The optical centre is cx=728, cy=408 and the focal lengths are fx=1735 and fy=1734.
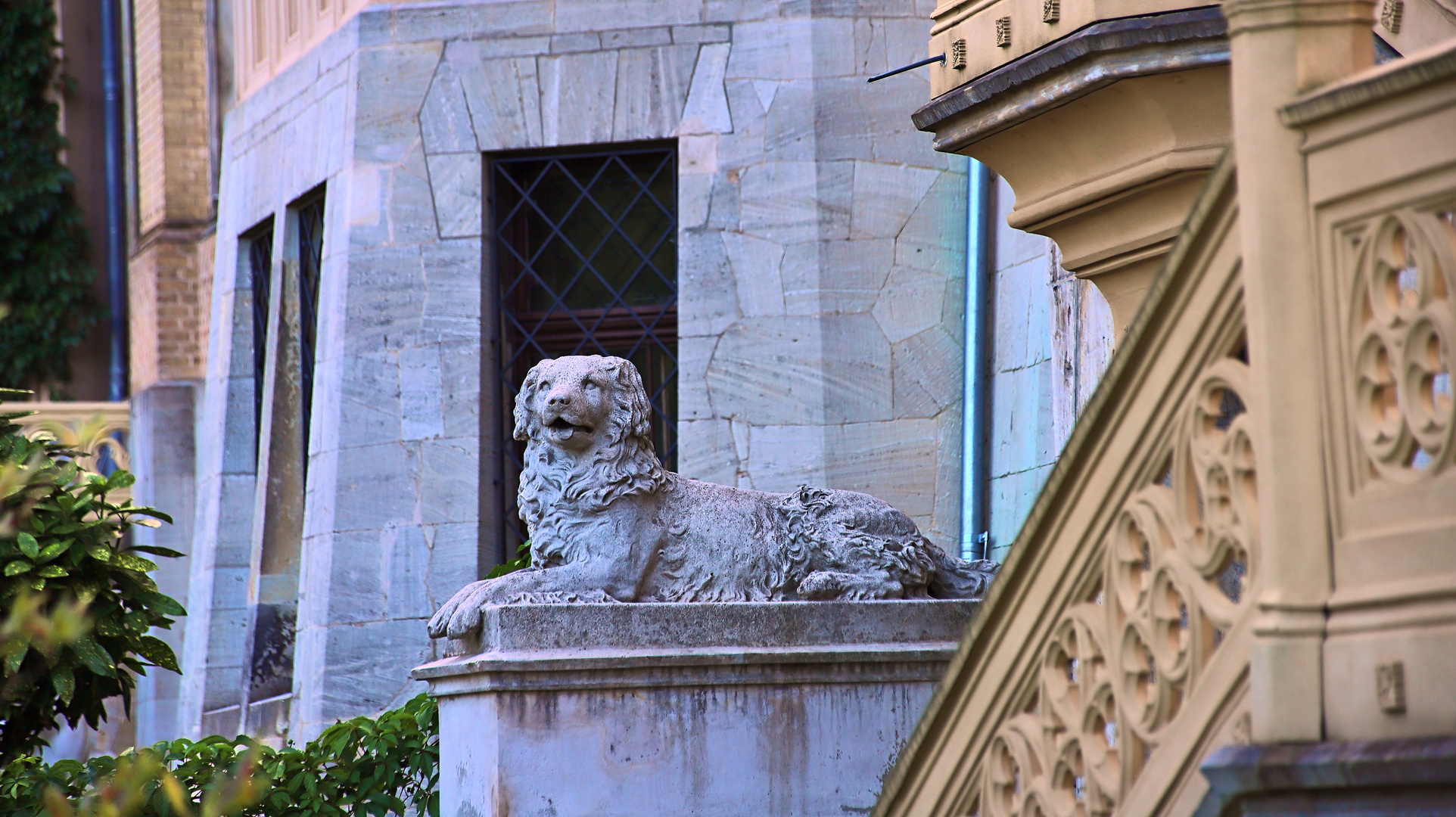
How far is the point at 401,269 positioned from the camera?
9.71 metres

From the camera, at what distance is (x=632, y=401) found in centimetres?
577

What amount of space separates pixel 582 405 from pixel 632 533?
456 millimetres

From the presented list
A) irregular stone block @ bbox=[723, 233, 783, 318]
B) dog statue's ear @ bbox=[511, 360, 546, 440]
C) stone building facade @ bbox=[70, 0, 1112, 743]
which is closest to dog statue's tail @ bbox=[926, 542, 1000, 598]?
dog statue's ear @ bbox=[511, 360, 546, 440]

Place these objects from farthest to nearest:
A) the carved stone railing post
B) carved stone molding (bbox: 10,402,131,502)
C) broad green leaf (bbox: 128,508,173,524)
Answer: carved stone molding (bbox: 10,402,131,502), broad green leaf (bbox: 128,508,173,524), the carved stone railing post

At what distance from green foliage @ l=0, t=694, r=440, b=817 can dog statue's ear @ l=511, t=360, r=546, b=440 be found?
1.39 m

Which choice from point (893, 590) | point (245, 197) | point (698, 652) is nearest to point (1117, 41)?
point (893, 590)

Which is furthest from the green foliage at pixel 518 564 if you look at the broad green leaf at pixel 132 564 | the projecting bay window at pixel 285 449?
the projecting bay window at pixel 285 449

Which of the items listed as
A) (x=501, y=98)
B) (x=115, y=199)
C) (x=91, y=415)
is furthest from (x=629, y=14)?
(x=115, y=199)

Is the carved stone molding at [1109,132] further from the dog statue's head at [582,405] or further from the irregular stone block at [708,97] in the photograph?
the irregular stone block at [708,97]

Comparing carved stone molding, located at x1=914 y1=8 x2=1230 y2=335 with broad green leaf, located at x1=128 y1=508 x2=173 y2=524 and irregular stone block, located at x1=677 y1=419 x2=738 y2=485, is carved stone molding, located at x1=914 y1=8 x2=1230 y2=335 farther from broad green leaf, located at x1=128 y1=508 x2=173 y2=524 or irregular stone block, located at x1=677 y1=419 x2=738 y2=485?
broad green leaf, located at x1=128 y1=508 x2=173 y2=524

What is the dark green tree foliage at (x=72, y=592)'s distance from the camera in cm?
703

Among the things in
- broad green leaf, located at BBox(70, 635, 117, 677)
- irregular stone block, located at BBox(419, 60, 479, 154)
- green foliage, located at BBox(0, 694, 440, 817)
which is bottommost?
green foliage, located at BBox(0, 694, 440, 817)

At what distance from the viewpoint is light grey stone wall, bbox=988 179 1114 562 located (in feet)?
26.8

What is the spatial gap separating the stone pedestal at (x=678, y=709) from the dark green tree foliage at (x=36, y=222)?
11768mm
